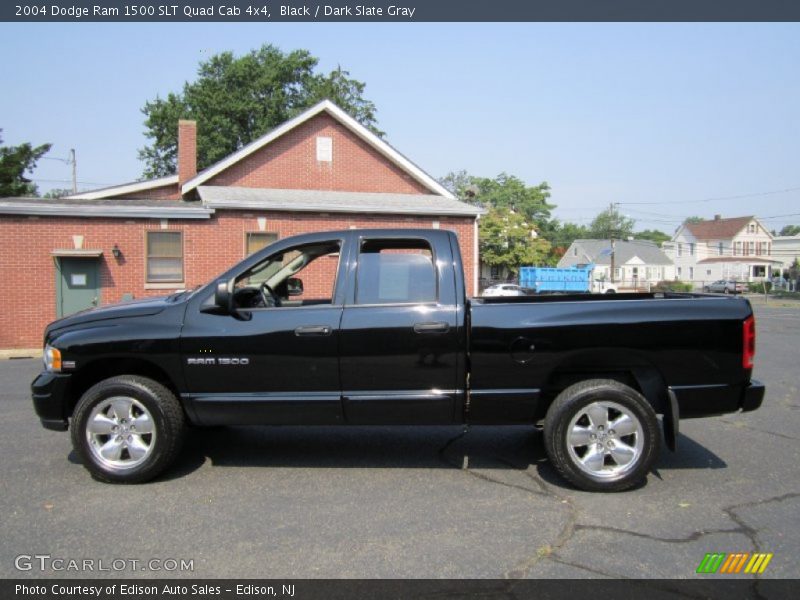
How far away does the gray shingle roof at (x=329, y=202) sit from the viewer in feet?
52.4

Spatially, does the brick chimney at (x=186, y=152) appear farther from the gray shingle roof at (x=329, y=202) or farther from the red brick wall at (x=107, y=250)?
the red brick wall at (x=107, y=250)

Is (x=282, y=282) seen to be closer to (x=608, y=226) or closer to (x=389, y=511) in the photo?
(x=389, y=511)

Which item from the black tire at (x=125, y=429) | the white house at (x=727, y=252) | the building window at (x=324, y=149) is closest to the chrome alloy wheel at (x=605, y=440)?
the black tire at (x=125, y=429)

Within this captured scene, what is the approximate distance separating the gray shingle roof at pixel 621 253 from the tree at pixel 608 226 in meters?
14.3

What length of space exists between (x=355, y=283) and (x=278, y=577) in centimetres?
217

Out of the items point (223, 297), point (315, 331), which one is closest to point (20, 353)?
point (223, 297)

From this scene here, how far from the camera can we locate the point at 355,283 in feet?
15.2

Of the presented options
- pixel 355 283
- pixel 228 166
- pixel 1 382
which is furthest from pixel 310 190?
pixel 355 283

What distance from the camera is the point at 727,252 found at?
7069cm

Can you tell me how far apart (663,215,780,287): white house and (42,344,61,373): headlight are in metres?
72.5

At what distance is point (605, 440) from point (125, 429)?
354 centimetres

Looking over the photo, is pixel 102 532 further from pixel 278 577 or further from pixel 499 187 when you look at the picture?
pixel 499 187

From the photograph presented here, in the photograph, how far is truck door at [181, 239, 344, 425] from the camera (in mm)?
4477
